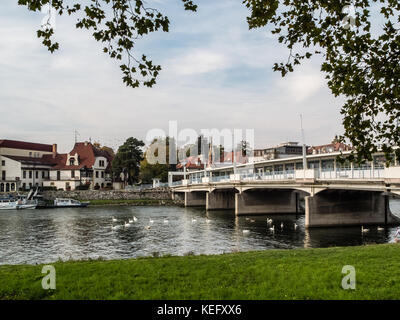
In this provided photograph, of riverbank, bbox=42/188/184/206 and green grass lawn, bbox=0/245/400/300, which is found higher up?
green grass lawn, bbox=0/245/400/300

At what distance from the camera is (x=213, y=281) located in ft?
32.4

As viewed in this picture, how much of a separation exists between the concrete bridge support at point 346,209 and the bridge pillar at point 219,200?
33.8 m

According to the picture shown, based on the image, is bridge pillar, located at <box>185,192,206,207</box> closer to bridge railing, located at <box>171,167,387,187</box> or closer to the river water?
bridge railing, located at <box>171,167,387,187</box>

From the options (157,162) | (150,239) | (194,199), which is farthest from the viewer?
(157,162)

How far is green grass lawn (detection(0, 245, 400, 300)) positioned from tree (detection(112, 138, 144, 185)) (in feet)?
290

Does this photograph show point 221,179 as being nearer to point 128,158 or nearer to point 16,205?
point 128,158

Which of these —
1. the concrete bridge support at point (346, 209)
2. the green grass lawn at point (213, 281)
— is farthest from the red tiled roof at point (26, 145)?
the green grass lawn at point (213, 281)

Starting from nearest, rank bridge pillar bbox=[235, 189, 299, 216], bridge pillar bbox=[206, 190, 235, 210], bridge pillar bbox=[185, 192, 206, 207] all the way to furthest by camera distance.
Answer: bridge pillar bbox=[235, 189, 299, 216] → bridge pillar bbox=[206, 190, 235, 210] → bridge pillar bbox=[185, 192, 206, 207]

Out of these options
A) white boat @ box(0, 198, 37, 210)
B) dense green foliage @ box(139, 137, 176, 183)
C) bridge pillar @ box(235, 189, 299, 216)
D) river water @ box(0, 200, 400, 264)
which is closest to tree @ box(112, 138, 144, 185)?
dense green foliage @ box(139, 137, 176, 183)

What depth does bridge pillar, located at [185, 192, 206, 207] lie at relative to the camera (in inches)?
3423

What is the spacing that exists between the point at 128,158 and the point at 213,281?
92.1 metres

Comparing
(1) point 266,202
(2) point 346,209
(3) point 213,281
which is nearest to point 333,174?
(2) point 346,209

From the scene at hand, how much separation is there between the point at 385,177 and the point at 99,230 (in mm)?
28966
